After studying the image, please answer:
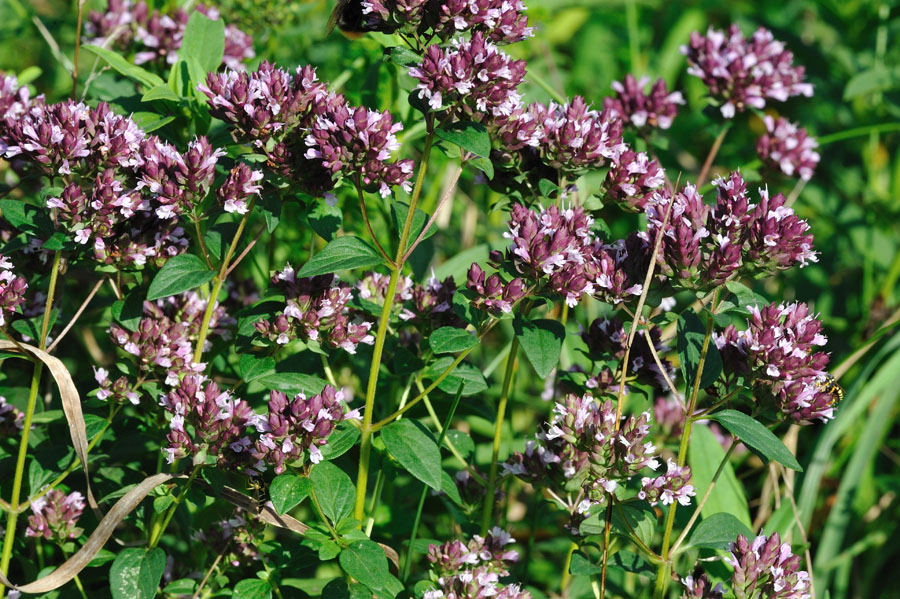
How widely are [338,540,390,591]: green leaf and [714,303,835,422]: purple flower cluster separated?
104 cm

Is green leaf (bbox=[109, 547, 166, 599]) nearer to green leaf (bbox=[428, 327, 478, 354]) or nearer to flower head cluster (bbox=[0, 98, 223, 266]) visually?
flower head cluster (bbox=[0, 98, 223, 266])

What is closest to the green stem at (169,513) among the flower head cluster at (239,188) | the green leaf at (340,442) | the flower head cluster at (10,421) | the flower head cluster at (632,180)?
the green leaf at (340,442)

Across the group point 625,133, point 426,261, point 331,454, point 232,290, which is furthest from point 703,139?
point 331,454

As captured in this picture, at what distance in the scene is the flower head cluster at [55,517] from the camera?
7.76 feet

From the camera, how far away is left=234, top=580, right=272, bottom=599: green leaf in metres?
2.19

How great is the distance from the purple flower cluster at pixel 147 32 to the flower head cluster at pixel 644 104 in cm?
147

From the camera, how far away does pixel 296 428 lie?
2072mm

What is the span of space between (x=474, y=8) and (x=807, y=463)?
2.22 m

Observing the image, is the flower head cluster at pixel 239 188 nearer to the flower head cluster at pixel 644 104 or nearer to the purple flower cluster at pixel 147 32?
the purple flower cluster at pixel 147 32

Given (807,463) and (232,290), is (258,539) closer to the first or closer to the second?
(232,290)

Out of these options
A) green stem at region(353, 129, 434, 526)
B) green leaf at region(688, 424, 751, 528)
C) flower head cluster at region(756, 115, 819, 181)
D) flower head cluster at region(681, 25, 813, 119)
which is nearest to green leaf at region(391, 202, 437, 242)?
green stem at region(353, 129, 434, 526)

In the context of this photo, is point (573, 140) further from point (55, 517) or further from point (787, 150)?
point (55, 517)

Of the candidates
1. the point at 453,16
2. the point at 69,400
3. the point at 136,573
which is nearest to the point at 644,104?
the point at 453,16

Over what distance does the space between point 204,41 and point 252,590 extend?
1.88 meters
